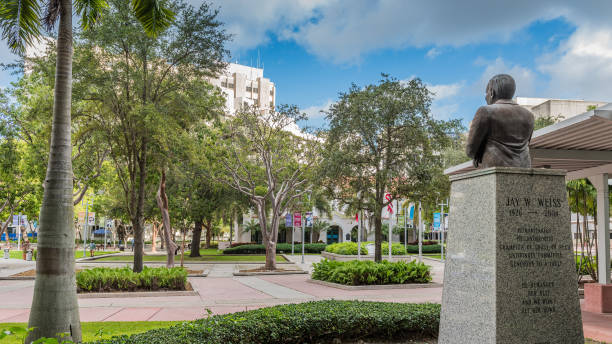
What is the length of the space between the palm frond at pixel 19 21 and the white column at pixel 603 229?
13.8 m

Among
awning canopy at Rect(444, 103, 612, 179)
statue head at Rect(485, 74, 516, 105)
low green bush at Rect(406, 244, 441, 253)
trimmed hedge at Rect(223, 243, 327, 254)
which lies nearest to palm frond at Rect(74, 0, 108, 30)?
statue head at Rect(485, 74, 516, 105)

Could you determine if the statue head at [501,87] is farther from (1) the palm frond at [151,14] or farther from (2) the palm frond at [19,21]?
(2) the palm frond at [19,21]

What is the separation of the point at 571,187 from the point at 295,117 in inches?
556

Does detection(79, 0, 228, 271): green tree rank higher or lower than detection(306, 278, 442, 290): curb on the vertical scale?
higher

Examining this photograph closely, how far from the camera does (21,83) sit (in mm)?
27047

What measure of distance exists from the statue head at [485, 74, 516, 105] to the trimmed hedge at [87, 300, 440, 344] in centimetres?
430

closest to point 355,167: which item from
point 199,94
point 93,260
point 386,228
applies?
point 199,94

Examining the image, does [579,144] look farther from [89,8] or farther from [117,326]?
[89,8]

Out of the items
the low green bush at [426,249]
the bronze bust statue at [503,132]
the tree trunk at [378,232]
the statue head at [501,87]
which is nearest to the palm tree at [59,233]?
the bronze bust statue at [503,132]

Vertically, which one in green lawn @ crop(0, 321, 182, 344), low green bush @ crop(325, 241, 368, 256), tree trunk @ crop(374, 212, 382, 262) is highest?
tree trunk @ crop(374, 212, 382, 262)

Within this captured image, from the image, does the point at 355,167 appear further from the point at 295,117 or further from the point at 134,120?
the point at 134,120

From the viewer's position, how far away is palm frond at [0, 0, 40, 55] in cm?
918

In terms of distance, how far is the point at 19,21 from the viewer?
30.7ft

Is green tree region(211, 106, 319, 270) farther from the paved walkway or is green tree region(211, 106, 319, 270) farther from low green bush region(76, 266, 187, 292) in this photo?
low green bush region(76, 266, 187, 292)
